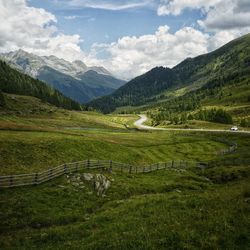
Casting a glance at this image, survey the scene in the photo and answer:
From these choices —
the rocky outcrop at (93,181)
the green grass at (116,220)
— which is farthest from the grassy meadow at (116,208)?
the rocky outcrop at (93,181)

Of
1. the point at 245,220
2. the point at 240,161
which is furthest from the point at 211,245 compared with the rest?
the point at 240,161

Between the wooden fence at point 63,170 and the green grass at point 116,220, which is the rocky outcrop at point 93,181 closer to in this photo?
the green grass at point 116,220

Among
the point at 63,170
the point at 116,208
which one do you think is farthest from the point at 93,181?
the point at 116,208

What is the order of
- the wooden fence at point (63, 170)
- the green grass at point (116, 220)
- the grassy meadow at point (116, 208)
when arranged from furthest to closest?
1. the wooden fence at point (63, 170)
2. the grassy meadow at point (116, 208)
3. the green grass at point (116, 220)

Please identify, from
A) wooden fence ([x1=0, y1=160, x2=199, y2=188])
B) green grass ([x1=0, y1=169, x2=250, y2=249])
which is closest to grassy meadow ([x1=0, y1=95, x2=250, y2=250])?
green grass ([x1=0, y1=169, x2=250, y2=249])

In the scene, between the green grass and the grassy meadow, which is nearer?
the green grass

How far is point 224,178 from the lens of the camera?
54156 millimetres

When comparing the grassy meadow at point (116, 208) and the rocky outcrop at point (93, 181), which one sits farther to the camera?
the rocky outcrop at point (93, 181)

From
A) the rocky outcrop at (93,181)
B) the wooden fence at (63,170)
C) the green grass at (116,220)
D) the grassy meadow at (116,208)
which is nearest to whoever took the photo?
the green grass at (116,220)

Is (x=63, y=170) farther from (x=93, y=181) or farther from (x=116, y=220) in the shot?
(x=116, y=220)

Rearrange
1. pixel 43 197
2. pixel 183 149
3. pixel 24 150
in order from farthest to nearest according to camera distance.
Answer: pixel 183 149
pixel 24 150
pixel 43 197

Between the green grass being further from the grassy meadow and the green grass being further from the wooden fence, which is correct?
the wooden fence

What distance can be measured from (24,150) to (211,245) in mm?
41762

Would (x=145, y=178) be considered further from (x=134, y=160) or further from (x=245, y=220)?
(x=245, y=220)
